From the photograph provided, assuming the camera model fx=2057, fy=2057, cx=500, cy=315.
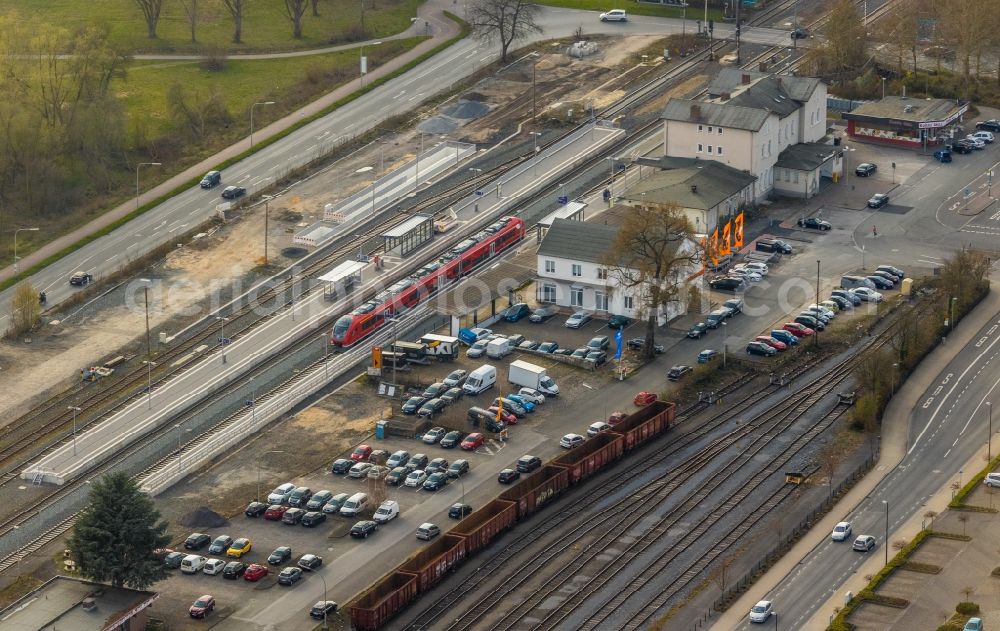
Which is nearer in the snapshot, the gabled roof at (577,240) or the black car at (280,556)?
the black car at (280,556)

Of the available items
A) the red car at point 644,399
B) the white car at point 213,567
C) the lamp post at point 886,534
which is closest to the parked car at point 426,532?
the white car at point 213,567

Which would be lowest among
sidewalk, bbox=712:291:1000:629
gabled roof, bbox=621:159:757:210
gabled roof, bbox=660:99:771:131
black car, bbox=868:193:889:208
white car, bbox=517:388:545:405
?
sidewalk, bbox=712:291:1000:629

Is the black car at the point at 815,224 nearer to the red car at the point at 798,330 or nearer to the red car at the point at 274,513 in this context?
the red car at the point at 798,330

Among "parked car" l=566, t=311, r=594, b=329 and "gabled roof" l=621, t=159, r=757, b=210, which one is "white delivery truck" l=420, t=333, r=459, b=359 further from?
"gabled roof" l=621, t=159, r=757, b=210

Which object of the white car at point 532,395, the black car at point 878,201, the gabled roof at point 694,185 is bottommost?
the white car at point 532,395

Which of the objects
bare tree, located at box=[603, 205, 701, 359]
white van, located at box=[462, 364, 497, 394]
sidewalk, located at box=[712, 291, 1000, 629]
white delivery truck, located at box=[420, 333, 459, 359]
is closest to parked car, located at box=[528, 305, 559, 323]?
bare tree, located at box=[603, 205, 701, 359]

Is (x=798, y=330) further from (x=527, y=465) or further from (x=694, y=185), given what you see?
(x=527, y=465)
